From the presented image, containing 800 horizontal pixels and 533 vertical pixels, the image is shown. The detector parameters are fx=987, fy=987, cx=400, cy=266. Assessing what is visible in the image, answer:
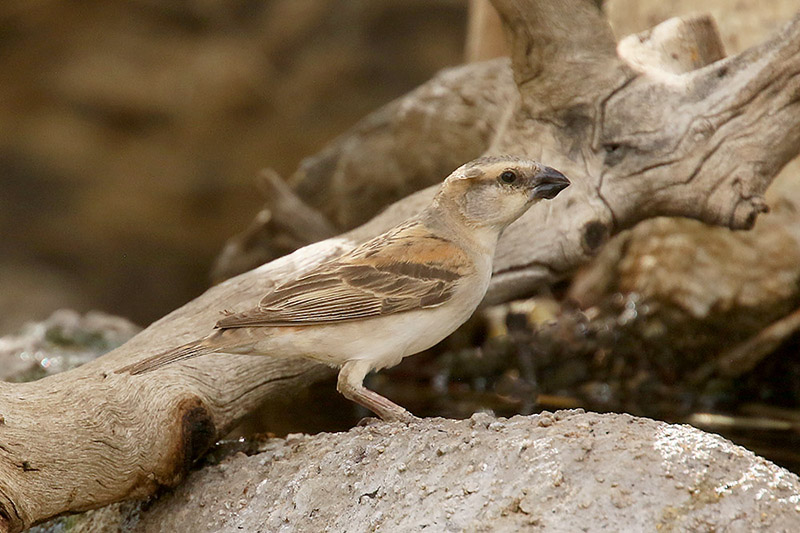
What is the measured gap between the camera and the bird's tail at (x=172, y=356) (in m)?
3.70

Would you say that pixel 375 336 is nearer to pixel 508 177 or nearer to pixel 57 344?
pixel 508 177

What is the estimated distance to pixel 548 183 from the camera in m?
4.12

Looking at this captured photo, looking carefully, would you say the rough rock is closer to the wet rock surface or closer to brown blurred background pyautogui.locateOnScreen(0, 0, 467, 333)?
the wet rock surface

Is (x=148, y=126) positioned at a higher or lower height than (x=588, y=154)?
higher

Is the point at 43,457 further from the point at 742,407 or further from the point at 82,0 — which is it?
the point at 82,0

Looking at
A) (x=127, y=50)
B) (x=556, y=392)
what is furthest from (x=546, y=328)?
(x=127, y=50)

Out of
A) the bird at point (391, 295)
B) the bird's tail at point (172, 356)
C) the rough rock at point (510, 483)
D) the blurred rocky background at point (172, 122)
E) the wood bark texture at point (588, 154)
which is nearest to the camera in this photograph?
the rough rock at point (510, 483)

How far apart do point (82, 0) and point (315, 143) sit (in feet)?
10.2

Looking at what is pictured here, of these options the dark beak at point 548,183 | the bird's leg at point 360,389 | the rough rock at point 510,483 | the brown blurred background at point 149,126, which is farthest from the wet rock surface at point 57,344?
the brown blurred background at point 149,126

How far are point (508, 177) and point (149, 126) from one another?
26.4ft

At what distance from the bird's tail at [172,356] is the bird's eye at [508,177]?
1383mm

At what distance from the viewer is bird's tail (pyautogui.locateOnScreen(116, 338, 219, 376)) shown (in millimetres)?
3697

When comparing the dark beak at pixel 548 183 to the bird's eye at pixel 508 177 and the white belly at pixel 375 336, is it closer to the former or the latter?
the bird's eye at pixel 508 177

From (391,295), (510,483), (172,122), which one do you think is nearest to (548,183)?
(391,295)
